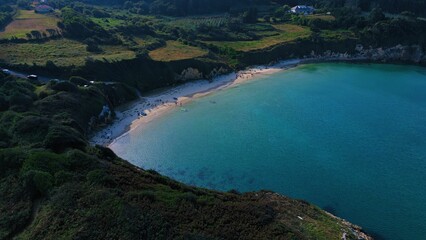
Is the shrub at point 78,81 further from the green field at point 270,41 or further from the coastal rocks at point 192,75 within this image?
the green field at point 270,41

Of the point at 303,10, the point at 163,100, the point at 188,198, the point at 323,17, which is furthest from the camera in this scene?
the point at 303,10

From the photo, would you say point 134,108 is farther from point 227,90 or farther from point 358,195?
point 358,195

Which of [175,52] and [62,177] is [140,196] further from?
[175,52]

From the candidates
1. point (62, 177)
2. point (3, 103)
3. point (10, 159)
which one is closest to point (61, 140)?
point (10, 159)

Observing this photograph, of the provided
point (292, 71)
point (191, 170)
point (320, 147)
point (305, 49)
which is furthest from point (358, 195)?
point (305, 49)

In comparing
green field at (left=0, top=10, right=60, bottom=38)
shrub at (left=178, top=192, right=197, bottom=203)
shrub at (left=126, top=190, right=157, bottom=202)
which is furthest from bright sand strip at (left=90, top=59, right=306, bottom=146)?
green field at (left=0, top=10, right=60, bottom=38)

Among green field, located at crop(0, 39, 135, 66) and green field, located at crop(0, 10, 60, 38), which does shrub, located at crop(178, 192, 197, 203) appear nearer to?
green field, located at crop(0, 39, 135, 66)
